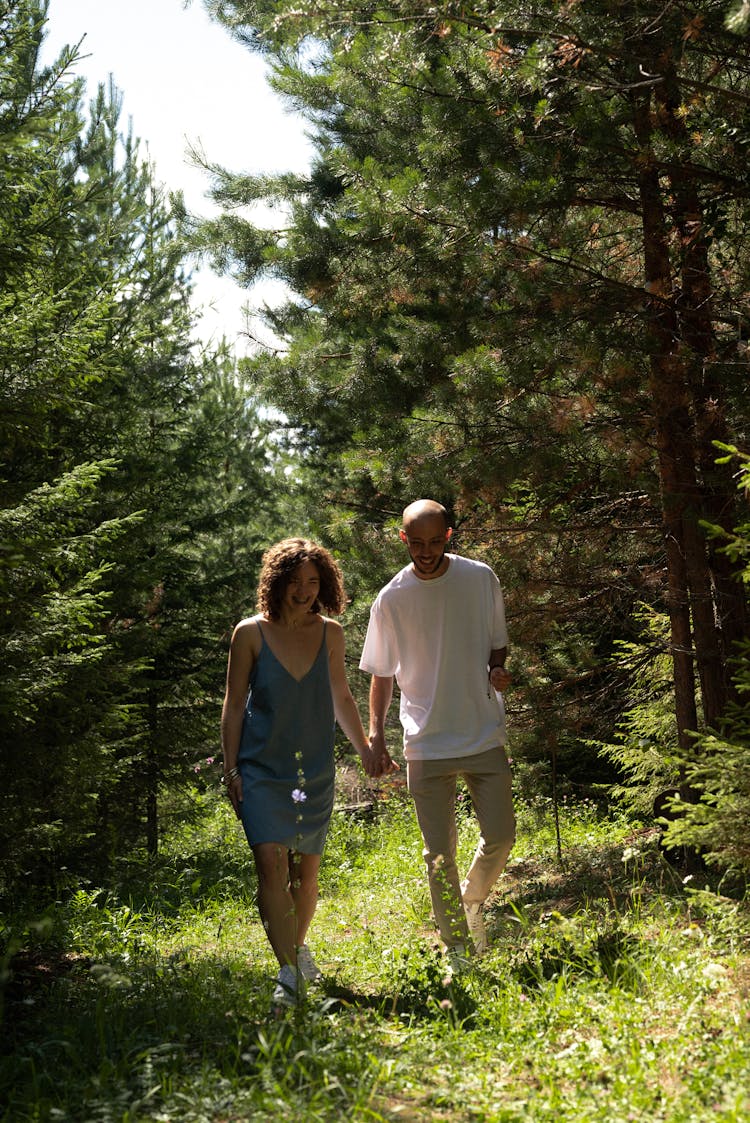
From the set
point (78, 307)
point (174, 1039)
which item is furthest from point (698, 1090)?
point (78, 307)

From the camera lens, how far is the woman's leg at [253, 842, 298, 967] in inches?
196

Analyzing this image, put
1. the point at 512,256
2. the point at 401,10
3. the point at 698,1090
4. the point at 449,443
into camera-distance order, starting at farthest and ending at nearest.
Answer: the point at 449,443
the point at 512,256
the point at 401,10
the point at 698,1090

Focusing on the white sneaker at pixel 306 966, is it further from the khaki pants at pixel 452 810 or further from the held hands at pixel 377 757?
the held hands at pixel 377 757

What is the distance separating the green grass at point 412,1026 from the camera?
132 inches

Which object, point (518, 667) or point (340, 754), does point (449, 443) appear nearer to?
point (518, 667)

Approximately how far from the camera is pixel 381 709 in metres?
5.67

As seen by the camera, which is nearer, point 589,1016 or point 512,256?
point 589,1016

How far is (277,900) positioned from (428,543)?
5.99 ft

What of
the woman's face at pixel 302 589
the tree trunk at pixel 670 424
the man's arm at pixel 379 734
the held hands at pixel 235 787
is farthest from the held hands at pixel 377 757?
the tree trunk at pixel 670 424

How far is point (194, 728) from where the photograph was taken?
38.5 ft

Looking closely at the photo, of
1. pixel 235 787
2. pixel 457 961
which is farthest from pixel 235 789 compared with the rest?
pixel 457 961

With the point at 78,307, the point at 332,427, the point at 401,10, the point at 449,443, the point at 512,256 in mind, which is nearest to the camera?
the point at 401,10

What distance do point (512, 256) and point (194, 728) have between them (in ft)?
22.2

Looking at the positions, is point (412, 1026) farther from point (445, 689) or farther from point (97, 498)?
point (97, 498)
